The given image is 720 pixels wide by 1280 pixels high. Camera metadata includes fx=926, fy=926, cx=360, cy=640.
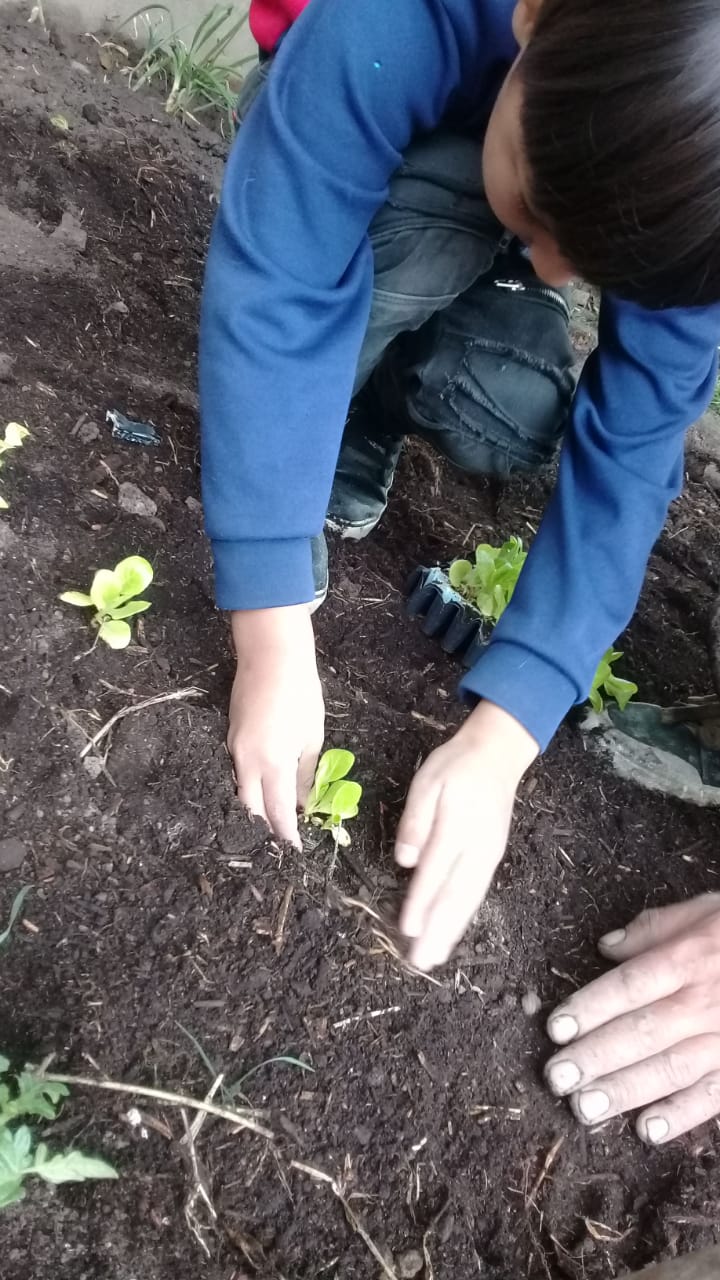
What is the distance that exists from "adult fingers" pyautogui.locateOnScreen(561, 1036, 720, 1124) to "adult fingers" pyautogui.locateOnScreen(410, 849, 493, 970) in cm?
27

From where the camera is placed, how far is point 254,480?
1.19 m

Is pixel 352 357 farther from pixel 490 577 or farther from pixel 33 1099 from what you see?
pixel 33 1099

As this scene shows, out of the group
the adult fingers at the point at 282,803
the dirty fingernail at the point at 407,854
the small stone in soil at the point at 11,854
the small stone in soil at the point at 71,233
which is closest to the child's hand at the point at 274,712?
the adult fingers at the point at 282,803

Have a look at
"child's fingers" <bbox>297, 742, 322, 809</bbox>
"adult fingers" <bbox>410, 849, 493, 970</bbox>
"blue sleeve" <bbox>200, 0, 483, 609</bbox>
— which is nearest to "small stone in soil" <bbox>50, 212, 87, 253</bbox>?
"blue sleeve" <bbox>200, 0, 483, 609</bbox>

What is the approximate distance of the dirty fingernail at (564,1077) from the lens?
3.75ft

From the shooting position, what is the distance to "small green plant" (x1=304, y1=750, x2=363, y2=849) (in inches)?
47.9

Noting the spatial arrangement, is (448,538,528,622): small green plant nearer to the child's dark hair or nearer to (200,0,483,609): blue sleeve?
(200,0,483,609): blue sleeve

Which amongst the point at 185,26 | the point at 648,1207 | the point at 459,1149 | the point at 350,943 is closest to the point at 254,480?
the point at 350,943

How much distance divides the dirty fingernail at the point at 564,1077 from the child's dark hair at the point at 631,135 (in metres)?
0.90

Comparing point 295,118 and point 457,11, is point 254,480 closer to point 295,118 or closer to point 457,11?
point 295,118

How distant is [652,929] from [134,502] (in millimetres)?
1028

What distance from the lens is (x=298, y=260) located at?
45.9 inches

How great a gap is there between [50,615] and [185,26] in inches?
93.2

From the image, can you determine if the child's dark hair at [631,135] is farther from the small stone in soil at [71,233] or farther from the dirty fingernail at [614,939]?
the small stone in soil at [71,233]
